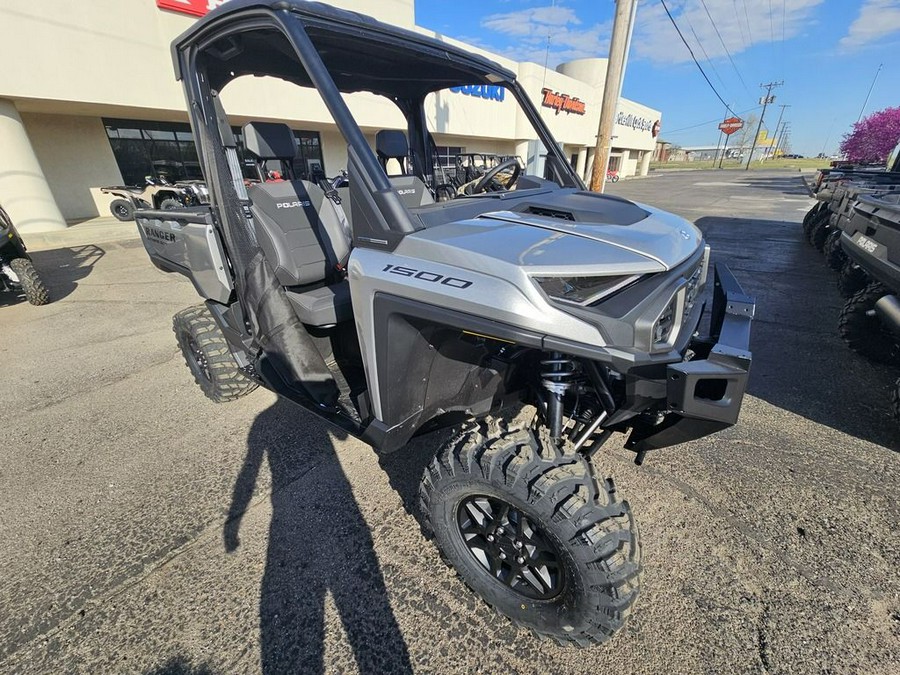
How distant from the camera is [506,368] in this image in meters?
1.99

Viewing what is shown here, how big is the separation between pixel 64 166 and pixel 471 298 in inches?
629

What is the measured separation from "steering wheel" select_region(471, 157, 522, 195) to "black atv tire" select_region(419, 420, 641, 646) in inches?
64.8

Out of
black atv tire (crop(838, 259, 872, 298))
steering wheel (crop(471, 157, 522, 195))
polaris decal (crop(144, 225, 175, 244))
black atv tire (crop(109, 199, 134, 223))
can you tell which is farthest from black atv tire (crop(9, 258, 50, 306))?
black atv tire (crop(838, 259, 872, 298))

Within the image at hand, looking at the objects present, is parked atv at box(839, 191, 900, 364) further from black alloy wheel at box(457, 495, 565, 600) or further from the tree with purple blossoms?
the tree with purple blossoms

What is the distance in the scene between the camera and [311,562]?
2.02 metres

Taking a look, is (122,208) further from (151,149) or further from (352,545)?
(352,545)

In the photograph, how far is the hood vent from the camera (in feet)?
5.86

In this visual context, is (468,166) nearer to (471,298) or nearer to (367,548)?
(471,298)

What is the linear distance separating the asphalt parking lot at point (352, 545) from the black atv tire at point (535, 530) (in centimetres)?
19

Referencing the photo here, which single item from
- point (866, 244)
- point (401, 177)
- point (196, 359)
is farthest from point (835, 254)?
point (196, 359)

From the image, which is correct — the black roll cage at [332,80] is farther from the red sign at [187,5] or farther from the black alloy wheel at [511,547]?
the red sign at [187,5]

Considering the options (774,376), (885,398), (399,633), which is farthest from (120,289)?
(885,398)

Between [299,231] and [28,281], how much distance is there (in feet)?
18.2

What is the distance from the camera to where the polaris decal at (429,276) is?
1417 millimetres
